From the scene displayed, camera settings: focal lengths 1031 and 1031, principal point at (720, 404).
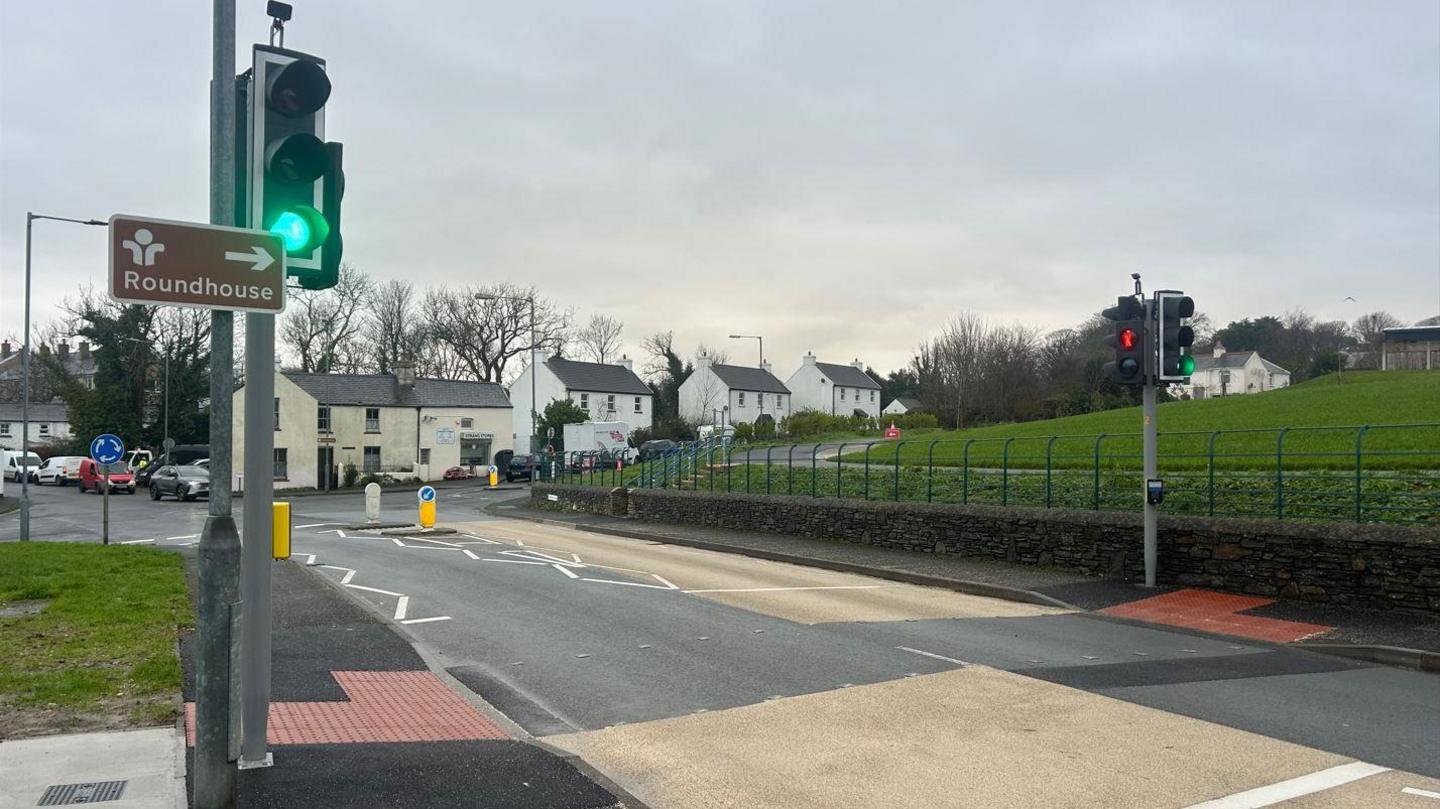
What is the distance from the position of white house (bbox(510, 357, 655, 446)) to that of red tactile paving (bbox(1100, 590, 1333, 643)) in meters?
61.8

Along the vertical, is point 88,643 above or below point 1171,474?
below

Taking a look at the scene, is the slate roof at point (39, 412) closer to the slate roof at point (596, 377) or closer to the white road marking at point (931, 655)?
the slate roof at point (596, 377)

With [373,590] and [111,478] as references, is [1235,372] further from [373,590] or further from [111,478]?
[373,590]

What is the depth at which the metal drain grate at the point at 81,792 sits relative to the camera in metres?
5.42

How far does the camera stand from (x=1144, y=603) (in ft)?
47.0

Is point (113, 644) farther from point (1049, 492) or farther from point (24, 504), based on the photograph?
point (24, 504)

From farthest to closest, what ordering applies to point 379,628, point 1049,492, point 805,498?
point 805,498 → point 1049,492 → point 379,628

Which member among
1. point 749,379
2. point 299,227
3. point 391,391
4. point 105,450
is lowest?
point 105,450

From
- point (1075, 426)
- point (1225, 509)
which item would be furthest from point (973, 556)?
point (1075, 426)

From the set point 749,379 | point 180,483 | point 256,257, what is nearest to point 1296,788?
point 256,257

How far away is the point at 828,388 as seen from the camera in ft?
322

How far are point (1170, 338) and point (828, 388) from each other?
8343 cm

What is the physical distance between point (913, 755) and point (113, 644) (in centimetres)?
774

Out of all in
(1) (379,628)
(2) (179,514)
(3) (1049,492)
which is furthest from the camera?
(2) (179,514)
